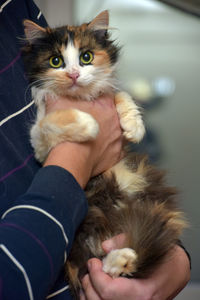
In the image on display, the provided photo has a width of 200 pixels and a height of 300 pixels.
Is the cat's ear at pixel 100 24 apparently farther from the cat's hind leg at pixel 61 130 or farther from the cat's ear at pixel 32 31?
the cat's hind leg at pixel 61 130

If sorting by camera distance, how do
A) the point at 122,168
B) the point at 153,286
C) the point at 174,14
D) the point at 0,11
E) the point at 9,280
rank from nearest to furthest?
the point at 9,280
the point at 153,286
the point at 0,11
the point at 122,168
the point at 174,14

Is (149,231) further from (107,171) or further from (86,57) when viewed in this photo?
(86,57)

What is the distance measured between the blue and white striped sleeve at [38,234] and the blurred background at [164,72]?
1.32 m

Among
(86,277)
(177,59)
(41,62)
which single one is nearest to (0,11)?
(41,62)

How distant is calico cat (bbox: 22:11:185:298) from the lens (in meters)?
0.86

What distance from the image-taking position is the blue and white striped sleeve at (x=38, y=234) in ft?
1.87

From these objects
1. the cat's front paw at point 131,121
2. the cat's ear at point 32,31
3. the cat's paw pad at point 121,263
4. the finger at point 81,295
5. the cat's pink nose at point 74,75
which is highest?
the cat's ear at point 32,31

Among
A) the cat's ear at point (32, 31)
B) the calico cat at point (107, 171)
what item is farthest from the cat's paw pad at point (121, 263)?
the cat's ear at point (32, 31)

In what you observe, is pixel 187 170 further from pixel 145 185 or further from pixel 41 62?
pixel 41 62

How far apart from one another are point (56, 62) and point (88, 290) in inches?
28.6

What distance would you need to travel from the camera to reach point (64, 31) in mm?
1163

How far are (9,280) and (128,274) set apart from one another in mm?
371

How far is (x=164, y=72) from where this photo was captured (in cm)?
203

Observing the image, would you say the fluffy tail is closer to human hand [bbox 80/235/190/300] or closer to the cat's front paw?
human hand [bbox 80/235/190/300]
